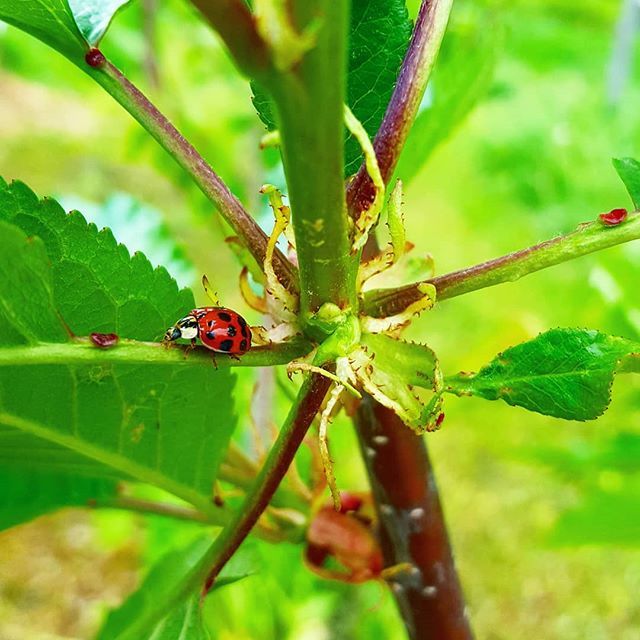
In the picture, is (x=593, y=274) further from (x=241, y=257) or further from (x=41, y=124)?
(x=41, y=124)

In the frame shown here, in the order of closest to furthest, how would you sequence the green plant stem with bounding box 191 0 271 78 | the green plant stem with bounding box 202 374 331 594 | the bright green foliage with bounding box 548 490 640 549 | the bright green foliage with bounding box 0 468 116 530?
the green plant stem with bounding box 191 0 271 78 → the green plant stem with bounding box 202 374 331 594 → the bright green foliage with bounding box 0 468 116 530 → the bright green foliage with bounding box 548 490 640 549

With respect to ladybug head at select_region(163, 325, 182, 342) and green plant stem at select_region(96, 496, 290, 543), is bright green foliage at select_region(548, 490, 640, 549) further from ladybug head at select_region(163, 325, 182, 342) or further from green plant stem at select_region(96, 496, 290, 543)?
ladybug head at select_region(163, 325, 182, 342)

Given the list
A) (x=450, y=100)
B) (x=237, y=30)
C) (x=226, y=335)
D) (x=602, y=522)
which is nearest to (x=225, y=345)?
(x=226, y=335)

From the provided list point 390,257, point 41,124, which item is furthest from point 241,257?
point 41,124

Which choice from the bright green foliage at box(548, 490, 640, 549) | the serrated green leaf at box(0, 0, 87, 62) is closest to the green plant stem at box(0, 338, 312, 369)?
the serrated green leaf at box(0, 0, 87, 62)

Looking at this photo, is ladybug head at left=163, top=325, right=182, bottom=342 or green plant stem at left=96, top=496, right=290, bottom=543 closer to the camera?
ladybug head at left=163, top=325, right=182, bottom=342

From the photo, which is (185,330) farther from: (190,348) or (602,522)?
(602,522)

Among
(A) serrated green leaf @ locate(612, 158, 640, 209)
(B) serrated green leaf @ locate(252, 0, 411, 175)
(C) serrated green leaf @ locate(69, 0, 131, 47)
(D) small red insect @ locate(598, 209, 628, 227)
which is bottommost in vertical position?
(D) small red insect @ locate(598, 209, 628, 227)

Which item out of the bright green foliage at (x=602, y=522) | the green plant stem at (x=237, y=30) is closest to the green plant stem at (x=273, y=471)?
the green plant stem at (x=237, y=30)
